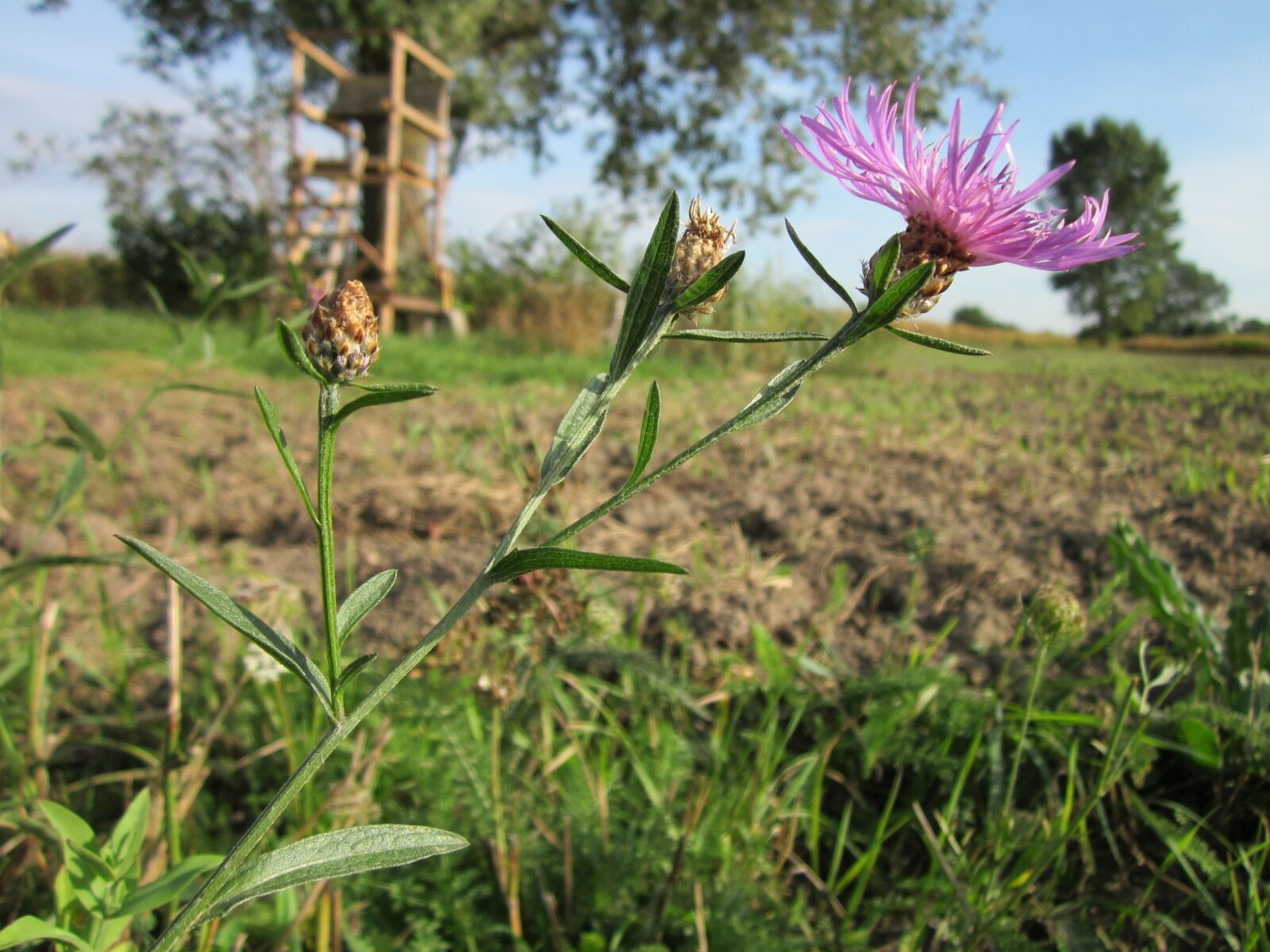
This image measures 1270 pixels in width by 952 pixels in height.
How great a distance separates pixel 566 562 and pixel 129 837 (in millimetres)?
544

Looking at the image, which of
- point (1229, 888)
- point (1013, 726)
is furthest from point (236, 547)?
point (1229, 888)

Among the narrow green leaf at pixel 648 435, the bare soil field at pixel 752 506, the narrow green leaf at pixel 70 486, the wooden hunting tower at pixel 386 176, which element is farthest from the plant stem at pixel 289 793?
the wooden hunting tower at pixel 386 176

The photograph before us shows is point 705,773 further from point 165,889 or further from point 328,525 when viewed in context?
point 328,525

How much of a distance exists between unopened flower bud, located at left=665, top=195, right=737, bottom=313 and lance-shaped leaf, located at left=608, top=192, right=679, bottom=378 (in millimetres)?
38

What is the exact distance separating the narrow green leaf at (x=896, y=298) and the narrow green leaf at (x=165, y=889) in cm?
60

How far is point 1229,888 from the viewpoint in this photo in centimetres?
105

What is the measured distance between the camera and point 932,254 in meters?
0.55

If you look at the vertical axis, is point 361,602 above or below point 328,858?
above

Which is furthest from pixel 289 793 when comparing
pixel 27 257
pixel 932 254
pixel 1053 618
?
pixel 1053 618

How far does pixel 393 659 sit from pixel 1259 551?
1735 mm

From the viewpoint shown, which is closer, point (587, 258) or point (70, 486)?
point (587, 258)

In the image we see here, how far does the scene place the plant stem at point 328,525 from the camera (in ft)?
1.43

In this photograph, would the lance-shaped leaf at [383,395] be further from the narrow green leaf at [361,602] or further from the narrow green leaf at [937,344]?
the narrow green leaf at [937,344]

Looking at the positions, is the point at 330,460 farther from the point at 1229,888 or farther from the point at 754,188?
the point at 754,188
